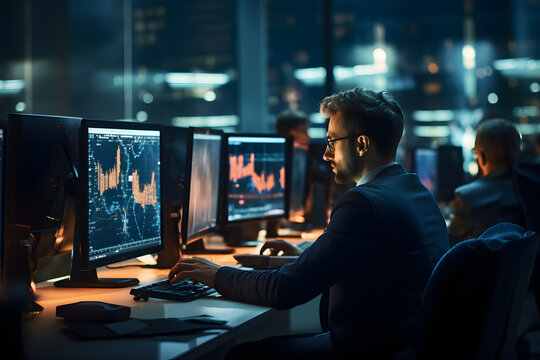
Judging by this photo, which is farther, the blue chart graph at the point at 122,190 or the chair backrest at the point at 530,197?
the chair backrest at the point at 530,197

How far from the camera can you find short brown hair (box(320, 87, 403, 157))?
1729 millimetres

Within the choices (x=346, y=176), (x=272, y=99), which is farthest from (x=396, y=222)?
(x=272, y=99)

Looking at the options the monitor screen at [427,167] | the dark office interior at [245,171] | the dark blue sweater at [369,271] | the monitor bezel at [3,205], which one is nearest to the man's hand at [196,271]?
the dark office interior at [245,171]

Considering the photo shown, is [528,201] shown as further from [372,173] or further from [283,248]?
[372,173]

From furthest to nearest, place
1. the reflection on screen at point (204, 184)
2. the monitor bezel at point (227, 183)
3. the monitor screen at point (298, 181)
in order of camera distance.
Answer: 1. the monitor screen at point (298, 181)
2. the monitor bezel at point (227, 183)
3. the reflection on screen at point (204, 184)

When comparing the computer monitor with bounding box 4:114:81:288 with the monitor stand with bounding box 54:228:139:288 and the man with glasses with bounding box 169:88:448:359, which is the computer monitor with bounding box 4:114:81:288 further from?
the man with glasses with bounding box 169:88:448:359

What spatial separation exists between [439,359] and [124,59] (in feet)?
14.5

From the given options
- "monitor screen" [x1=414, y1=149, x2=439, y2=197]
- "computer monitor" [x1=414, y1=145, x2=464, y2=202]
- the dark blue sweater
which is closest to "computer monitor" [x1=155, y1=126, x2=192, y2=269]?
the dark blue sweater

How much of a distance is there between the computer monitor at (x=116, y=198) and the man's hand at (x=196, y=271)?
193 mm

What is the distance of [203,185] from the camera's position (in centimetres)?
247

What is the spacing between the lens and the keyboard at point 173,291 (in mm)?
1851

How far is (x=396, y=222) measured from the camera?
5.06 ft

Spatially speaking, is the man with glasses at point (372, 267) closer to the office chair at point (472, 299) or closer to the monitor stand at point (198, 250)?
the office chair at point (472, 299)

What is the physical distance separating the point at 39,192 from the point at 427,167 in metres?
3.50
